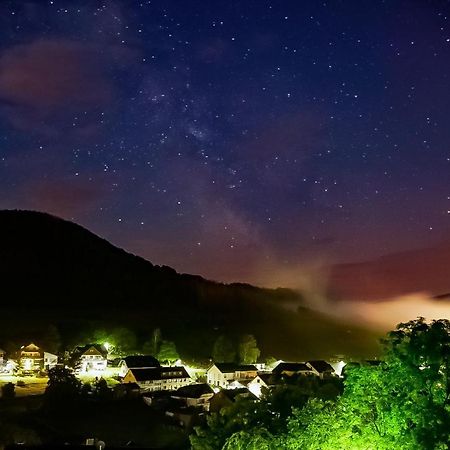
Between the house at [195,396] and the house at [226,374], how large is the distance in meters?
8.07

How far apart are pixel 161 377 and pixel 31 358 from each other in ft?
53.8

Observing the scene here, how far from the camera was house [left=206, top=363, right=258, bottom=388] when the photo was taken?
50.1 m

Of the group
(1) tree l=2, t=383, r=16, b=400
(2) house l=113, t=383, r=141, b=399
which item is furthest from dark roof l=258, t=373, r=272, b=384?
(1) tree l=2, t=383, r=16, b=400

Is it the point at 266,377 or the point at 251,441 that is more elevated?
the point at 251,441

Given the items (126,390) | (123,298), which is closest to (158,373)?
(126,390)

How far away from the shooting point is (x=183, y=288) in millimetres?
153000

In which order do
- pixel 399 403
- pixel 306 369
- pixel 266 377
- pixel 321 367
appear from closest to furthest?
pixel 399 403 < pixel 266 377 < pixel 306 369 < pixel 321 367

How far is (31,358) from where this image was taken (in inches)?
2211

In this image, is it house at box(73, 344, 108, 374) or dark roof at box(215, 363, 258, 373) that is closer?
dark roof at box(215, 363, 258, 373)

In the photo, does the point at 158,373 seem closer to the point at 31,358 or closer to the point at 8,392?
the point at 8,392

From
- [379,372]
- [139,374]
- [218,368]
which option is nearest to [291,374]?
[218,368]

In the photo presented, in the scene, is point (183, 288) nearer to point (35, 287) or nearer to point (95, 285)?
point (95, 285)

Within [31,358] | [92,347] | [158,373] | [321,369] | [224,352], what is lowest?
[158,373]

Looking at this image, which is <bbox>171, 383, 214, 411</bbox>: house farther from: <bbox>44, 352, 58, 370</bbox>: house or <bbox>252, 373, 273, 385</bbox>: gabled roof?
<bbox>44, 352, 58, 370</bbox>: house
